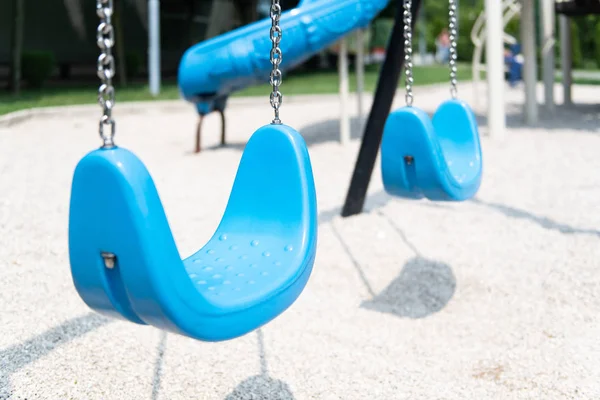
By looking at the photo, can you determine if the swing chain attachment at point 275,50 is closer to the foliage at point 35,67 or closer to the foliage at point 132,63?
the foliage at point 35,67

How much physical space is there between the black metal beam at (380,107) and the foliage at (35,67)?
8667 millimetres

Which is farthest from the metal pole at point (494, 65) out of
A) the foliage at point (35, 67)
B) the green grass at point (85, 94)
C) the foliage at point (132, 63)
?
the foliage at point (132, 63)

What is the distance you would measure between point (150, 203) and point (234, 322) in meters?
0.24

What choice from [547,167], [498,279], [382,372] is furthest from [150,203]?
[547,167]

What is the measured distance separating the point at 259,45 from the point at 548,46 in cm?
285

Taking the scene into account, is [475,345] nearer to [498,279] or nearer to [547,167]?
[498,279]

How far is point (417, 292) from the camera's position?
235cm

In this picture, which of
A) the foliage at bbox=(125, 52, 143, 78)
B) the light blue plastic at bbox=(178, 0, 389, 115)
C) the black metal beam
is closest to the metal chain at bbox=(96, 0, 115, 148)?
the black metal beam

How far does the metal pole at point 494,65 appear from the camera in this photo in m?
4.56

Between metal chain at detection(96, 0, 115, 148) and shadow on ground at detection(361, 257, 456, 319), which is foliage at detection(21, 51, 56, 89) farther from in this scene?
metal chain at detection(96, 0, 115, 148)

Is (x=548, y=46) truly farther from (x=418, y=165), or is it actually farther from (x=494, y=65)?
(x=418, y=165)

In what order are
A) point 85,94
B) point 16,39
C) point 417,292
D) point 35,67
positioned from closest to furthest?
point 417,292
point 16,39
point 85,94
point 35,67

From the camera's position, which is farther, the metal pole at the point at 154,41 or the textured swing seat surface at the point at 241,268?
the metal pole at the point at 154,41

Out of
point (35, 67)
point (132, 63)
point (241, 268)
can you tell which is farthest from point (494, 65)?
point (132, 63)
